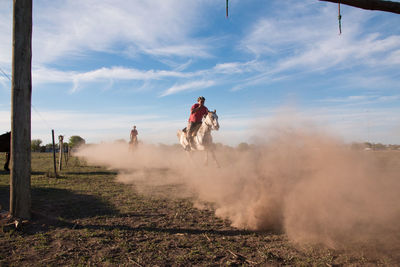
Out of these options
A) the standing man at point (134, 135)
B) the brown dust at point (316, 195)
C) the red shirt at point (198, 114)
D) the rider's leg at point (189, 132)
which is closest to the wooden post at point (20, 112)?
the brown dust at point (316, 195)

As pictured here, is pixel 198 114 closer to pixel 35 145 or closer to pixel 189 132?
pixel 189 132

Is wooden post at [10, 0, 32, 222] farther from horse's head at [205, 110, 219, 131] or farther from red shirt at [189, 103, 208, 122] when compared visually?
red shirt at [189, 103, 208, 122]

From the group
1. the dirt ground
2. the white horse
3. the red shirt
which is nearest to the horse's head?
the white horse

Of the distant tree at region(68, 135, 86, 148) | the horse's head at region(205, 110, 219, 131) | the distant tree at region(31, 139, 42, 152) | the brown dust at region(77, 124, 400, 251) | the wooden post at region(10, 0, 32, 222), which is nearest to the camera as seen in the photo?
the brown dust at region(77, 124, 400, 251)

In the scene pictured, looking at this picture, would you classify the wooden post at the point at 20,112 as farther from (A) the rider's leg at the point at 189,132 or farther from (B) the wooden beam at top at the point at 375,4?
(A) the rider's leg at the point at 189,132

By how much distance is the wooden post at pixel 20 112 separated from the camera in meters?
4.91

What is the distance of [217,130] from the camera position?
12.2 metres

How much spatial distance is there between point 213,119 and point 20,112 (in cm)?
858

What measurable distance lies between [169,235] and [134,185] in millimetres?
5418

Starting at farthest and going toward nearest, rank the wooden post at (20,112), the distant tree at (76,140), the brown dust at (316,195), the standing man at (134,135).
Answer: the distant tree at (76,140), the standing man at (134,135), the wooden post at (20,112), the brown dust at (316,195)

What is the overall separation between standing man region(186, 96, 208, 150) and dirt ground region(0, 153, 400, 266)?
7510 millimetres

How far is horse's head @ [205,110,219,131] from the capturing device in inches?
479

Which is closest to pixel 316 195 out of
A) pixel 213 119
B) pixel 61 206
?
pixel 61 206

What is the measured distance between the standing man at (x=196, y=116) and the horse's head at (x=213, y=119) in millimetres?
744
